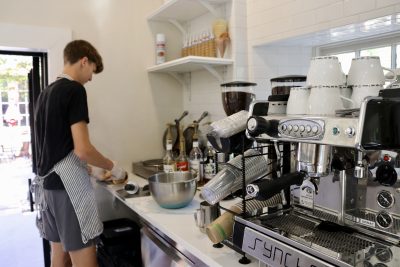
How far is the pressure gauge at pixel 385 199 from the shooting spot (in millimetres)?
827

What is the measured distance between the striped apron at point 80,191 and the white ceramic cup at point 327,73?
1.20m

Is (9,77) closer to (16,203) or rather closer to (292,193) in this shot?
(16,203)

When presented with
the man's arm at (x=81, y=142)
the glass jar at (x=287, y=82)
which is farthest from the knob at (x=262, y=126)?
the man's arm at (x=81, y=142)

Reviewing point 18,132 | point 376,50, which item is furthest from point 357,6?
point 18,132

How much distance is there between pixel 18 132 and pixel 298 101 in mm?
2236

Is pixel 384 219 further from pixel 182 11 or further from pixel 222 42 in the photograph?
pixel 182 11

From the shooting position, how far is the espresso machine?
2.26ft

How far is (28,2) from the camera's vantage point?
2.09 metres

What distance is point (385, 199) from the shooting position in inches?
33.0

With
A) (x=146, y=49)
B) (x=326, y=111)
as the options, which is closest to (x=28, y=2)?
(x=146, y=49)

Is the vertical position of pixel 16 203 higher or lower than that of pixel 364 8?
lower

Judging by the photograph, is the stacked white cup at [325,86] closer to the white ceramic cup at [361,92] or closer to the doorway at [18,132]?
the white ceramic cup at [361,92]

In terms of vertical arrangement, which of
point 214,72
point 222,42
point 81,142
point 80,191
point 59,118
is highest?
point 222,42

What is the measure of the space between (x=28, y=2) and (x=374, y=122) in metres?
2.12
